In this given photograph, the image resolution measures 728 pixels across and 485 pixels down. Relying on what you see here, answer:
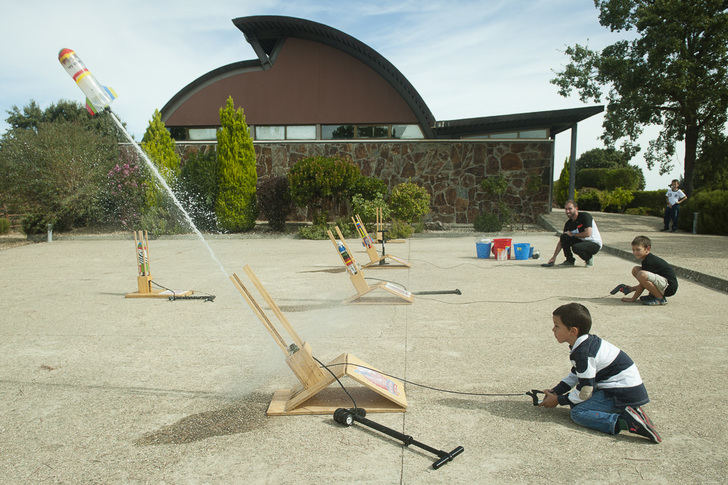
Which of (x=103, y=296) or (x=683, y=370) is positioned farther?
(x=103, y=296)

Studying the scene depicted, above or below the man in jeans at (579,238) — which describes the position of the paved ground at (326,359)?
below

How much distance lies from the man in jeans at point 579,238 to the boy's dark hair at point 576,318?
7.13 m

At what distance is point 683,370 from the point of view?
172 inches

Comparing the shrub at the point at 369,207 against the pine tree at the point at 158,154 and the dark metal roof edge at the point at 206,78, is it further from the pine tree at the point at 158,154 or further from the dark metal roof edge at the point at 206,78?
the dark metal roof edge at the point at 206,78

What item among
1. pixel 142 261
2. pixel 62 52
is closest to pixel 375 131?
pixel 142 261

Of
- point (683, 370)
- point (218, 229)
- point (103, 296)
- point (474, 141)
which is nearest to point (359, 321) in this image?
point (683, 370)

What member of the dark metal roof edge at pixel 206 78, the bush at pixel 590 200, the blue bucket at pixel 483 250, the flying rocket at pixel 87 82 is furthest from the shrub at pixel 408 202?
the bush at pixel 590 200

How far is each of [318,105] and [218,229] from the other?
6.80 meters

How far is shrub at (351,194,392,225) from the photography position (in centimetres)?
1711

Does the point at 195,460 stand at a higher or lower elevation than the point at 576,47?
lower

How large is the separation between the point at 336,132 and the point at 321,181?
5.27 m

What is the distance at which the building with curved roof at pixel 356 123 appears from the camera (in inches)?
802

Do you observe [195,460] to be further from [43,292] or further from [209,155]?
[209,155]

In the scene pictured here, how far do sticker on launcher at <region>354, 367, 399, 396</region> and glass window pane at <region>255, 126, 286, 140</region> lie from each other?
63.8ft
